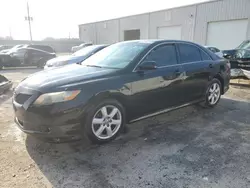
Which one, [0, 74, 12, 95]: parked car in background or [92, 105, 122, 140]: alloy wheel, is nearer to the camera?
[92, 105, 122, 140]: alloy wheel

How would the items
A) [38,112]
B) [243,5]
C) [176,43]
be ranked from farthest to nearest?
[243,5] → [176,43] → [38,112]

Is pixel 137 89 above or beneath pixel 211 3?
beneath

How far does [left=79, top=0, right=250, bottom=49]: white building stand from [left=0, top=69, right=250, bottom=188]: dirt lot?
16014 millimetres

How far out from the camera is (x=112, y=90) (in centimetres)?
326

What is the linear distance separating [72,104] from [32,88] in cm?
61

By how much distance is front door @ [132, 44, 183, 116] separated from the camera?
359cm

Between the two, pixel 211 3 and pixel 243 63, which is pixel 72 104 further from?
pixel 211 3

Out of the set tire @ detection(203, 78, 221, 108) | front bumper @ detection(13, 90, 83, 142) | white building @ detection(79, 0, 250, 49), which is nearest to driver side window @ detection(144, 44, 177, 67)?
tire @ detection(203, 78, 221, 108)

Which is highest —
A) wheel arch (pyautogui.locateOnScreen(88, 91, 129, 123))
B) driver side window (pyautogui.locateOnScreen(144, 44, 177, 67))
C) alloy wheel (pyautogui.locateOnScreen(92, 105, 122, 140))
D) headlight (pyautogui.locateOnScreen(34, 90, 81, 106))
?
driver side window (pyautogui.locateOnScreen(144, 44, 177, 67))

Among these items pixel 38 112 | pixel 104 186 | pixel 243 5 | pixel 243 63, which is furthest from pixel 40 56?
pixel 243 5

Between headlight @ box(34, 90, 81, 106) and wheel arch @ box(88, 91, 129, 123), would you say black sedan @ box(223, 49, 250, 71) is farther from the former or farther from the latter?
headlight @ box(34, 90, 81, 106)

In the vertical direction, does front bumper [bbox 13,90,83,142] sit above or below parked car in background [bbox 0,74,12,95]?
above

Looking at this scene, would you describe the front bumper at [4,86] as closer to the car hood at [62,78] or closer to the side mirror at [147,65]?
the car hood at [62,78]

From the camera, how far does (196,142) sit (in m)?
3.46
